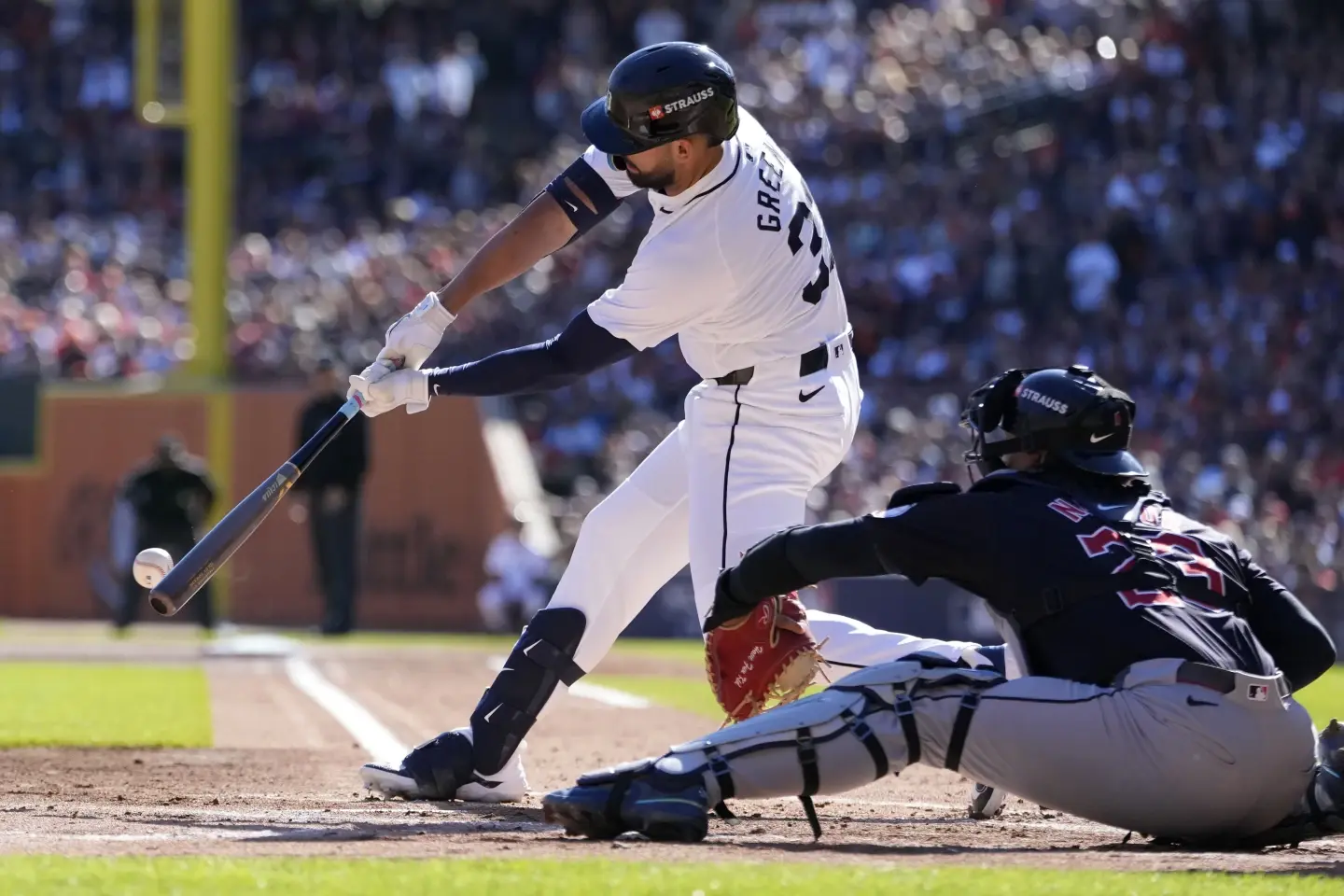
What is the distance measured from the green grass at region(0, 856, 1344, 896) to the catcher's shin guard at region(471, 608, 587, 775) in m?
1.52

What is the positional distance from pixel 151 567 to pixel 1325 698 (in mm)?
7615

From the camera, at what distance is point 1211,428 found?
18.6 m

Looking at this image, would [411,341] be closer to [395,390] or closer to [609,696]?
[395,390]

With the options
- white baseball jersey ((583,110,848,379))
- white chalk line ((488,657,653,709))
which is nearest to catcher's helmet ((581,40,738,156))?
white baseball jersey ((583,110,848,379))

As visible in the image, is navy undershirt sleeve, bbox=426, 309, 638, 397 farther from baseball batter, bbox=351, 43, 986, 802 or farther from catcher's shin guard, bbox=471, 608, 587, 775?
catcher's shin guard, bbox=471, 608, 587, 775

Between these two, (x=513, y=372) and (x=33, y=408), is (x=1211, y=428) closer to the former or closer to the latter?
(x=33, y=408)

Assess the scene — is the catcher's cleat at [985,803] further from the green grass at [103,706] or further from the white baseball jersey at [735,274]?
the green grass at [103,706]

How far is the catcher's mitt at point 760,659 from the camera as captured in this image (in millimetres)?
5434

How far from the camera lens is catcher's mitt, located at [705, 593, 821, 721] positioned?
5.43 meters

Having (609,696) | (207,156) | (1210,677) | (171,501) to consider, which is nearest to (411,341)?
(1210,677)

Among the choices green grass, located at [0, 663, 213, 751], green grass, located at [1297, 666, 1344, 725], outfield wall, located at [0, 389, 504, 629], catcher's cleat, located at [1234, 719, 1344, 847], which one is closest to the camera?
catcher's cleat, located at [1234, 719, 1344, 847]

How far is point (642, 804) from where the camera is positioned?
4.58 m

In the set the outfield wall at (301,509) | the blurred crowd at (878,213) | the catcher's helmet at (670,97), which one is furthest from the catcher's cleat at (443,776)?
the outfield wall at (301,509)

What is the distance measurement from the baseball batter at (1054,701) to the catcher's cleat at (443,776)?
3.50 ft
